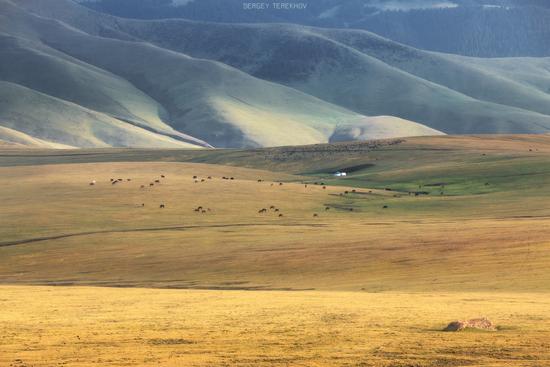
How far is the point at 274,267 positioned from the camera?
2157 inches

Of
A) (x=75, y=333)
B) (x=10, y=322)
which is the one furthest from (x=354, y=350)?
(x=10, y=322)

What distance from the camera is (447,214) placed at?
85750 mm

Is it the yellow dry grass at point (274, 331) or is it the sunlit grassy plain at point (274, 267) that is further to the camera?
the sunlit grassy plain at point (274, 267)

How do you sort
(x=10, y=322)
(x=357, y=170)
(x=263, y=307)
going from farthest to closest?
(x=357, y=170) < (x=263, y=307) < (x=10, y=322)

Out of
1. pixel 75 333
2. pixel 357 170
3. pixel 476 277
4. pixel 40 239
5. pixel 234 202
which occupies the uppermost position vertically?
pixel 357 170

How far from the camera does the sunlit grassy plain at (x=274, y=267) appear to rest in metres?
27.0

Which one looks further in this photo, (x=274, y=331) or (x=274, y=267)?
(x=274, y=267)

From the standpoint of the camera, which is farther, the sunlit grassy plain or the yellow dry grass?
the sunlit grassy plain

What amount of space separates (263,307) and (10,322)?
8.90 meters

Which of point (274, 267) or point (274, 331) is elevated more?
point (274, 267)

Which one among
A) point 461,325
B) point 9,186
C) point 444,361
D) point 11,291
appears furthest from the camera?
point 9,186

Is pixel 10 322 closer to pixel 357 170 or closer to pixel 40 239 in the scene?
pixel 40 239

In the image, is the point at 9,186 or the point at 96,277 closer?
the point at 96,277

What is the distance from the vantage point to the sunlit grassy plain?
26984 millimetres
